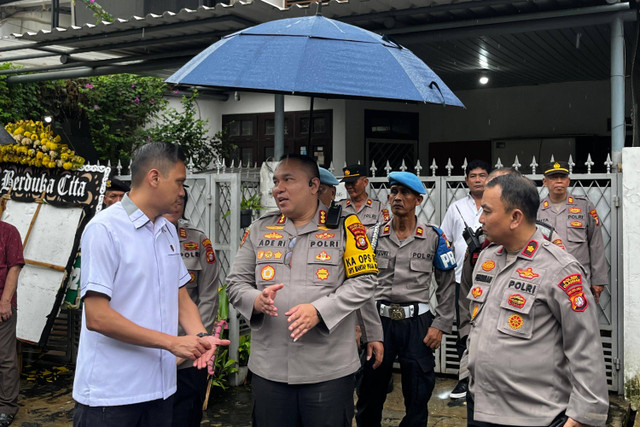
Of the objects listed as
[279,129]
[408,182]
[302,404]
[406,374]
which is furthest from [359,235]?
[279,129]

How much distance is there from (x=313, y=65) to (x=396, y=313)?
2048 mm

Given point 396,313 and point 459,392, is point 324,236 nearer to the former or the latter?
point 396,313

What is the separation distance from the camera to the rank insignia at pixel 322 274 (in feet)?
10.6

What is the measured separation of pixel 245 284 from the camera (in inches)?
134

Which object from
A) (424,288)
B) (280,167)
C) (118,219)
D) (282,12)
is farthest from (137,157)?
(282,12)

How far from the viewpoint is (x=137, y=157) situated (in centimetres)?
281

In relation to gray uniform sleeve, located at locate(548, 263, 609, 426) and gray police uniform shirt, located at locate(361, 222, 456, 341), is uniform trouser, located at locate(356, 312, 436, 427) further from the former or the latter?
gray uniform sleeve, located at locate(548, 263, 609, 426)

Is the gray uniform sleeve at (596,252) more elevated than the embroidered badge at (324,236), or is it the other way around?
the embroidered badge at (324,236)

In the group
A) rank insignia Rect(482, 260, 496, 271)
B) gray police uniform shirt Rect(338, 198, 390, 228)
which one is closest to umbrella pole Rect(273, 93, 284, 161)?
gray police uniform shirt Rect(338, 198, 390, 228)

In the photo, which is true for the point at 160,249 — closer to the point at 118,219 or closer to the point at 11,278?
the point at 118,219

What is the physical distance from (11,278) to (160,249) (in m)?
3.28

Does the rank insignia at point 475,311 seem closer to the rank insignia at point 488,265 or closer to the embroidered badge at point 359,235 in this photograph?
the rank insignia at point 488,265

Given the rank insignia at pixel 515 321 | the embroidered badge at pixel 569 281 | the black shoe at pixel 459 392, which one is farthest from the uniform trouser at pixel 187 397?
the black shoe at pixel 459 392

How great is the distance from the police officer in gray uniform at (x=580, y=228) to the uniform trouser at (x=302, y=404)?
334 cm
